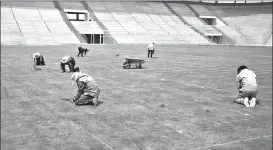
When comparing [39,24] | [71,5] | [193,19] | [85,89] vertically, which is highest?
[71,5]

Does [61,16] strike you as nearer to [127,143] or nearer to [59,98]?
[59,98]

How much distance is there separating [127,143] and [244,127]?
10.2ft

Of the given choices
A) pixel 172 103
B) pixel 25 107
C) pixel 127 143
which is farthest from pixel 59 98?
pixel 127 143

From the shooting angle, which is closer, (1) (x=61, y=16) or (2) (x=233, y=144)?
(2) (x=233, y=144)

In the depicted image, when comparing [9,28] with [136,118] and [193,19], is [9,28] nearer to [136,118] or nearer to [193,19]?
[193,19]

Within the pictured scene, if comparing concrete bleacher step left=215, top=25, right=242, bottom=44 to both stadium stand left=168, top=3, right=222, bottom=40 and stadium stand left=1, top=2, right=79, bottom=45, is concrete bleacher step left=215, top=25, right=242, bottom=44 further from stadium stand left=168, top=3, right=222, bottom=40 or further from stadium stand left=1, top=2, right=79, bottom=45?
stadium stand left=1, top=2, right=79, bottom=45

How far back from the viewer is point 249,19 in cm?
7044

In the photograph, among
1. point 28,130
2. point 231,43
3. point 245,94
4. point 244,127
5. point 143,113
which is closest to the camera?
point 28,130

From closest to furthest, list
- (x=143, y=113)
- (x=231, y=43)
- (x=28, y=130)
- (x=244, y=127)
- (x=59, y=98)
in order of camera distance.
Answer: (x=28, y=130), (x=244, y=127), (x=143, y=113), (x=59, y=98), (x=231, y=43)

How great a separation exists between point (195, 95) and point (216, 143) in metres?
4.85

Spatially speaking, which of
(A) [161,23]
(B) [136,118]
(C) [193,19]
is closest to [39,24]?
(A) [161,23]

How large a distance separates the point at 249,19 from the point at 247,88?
66.2 metres

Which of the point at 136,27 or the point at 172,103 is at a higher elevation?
the point at 136,27

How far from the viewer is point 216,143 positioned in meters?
6.43
